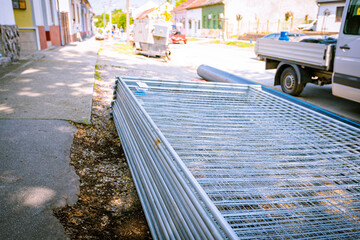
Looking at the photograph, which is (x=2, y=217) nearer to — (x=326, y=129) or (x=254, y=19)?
(x=326, y=129)

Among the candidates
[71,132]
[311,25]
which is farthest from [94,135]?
[311,25]

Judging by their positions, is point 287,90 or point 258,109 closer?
point 258,109

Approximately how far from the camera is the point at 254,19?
39.6 m

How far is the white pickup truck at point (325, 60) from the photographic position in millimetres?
5320

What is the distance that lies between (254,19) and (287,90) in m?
35.5

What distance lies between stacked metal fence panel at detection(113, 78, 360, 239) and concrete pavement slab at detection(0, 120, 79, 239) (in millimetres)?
684

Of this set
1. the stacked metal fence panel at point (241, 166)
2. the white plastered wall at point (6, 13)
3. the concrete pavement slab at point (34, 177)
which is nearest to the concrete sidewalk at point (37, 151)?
the concrete pavement slab at point (34, 177)

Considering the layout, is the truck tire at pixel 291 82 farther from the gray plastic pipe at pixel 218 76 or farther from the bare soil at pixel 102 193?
the bare soil at pixel 102 193

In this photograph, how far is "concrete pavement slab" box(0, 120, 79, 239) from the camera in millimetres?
2071

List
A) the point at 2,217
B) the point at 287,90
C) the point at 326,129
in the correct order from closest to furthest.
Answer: the point at 2,217 → the point at 326,129 → the point at 287,90

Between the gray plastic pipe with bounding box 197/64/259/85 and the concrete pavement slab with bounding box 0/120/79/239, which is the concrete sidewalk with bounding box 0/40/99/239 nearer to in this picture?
the concrete pavement slab with bounding box 0/120/79/239

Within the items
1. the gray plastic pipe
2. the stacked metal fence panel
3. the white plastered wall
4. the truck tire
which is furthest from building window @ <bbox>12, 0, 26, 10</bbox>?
the truck tire

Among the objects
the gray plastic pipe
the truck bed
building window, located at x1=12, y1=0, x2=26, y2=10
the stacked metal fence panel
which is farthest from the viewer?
building window, located at x1=12, y1=0, x2=26, y2=10

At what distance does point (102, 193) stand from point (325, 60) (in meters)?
5.49
